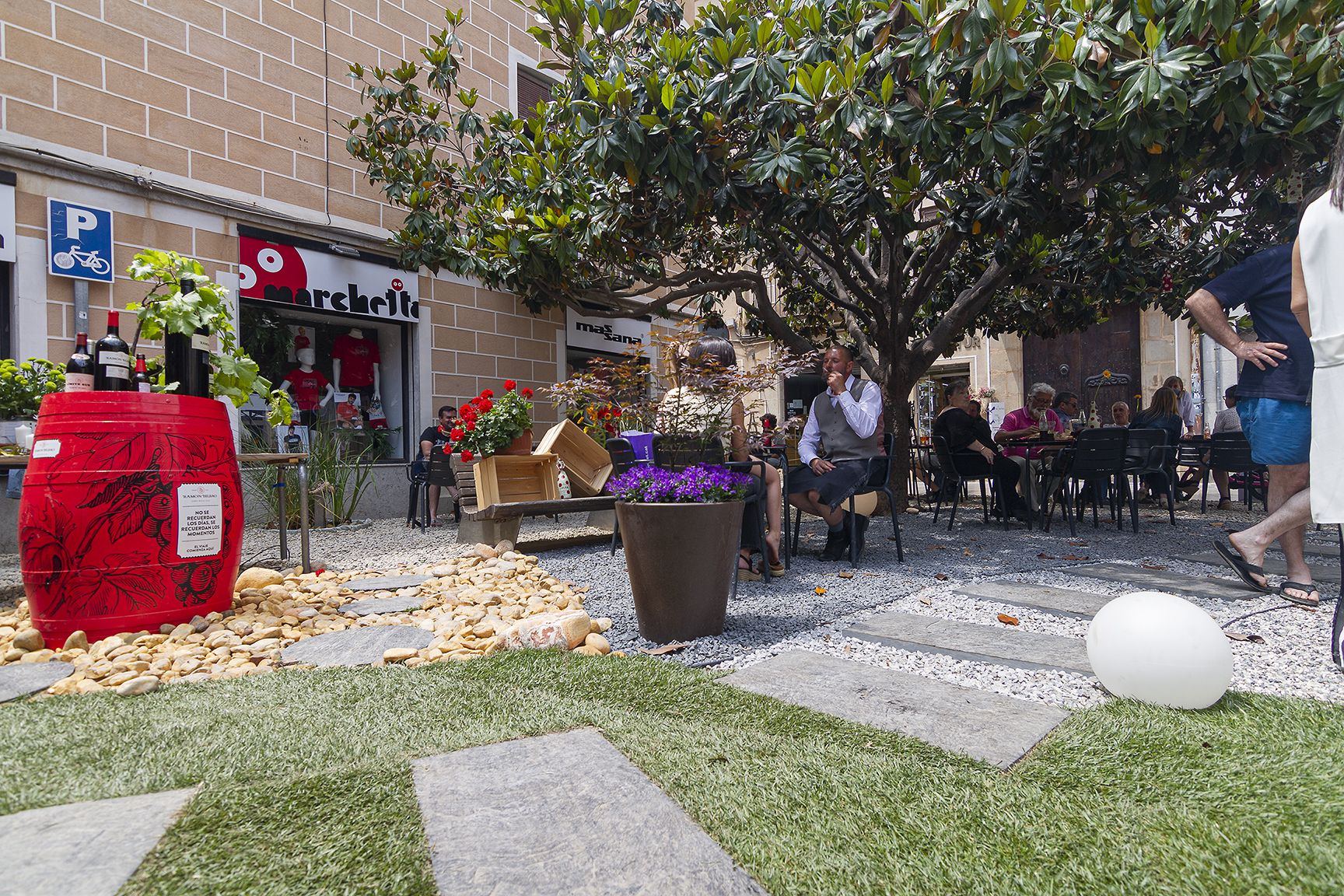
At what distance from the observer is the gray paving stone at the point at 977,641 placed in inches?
108

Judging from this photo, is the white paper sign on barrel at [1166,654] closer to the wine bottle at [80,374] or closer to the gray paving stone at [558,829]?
the gray paving stone at [558,829]

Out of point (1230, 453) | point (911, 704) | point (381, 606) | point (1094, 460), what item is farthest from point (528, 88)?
point (911, 704)

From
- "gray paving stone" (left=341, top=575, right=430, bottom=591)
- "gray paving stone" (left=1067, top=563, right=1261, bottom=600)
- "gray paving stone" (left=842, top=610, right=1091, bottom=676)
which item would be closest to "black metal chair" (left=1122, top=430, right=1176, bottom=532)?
"gray paving stone" (left=1067, top=563, right=1261, bottom=600)

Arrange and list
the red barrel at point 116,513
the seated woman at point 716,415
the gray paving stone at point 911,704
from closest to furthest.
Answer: the gray paving stone at point 911,704, the red barrel at point 116,513, the seated woman at point 716,415

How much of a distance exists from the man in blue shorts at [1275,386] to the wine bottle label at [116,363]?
489cm

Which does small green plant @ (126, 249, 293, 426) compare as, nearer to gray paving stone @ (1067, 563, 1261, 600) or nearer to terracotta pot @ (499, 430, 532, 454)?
terracotta pot @ (499, 430, 532, 454)

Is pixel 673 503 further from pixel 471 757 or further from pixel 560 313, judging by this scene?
pixel 560 313

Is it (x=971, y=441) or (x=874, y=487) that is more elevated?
(x=971, y=441)

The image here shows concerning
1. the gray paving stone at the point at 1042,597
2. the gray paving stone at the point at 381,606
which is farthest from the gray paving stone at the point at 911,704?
the gray paving stone at the point at 381,606

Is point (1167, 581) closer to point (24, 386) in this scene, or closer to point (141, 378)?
point (141, 378)

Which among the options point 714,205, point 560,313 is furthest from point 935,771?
point 560,313

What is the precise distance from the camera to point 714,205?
5.64 m

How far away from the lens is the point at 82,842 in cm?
142

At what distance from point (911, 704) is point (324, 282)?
8.78 metres
